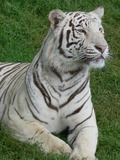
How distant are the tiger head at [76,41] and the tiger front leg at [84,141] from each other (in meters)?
0.52

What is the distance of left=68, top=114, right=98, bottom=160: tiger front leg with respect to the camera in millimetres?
4824

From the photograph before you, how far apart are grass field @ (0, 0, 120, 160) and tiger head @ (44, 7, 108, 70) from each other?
739 millimetres

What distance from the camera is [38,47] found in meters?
8.14

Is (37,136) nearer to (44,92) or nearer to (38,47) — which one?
(44,92)

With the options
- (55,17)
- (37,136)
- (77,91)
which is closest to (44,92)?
(77,91)

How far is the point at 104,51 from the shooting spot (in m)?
4.92

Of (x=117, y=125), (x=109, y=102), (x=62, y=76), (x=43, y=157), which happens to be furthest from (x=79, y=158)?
(x=109, y=102)

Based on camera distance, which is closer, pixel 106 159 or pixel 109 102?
pixel 106 159

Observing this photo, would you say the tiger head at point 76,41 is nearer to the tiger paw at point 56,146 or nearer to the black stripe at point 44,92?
the black stripe at point 44,92

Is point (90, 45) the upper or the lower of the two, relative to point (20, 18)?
upper

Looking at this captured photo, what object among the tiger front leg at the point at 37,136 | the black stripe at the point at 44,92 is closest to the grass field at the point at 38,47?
the tiger front leg at the point at 37,136

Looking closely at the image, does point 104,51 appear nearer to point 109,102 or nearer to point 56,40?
point 56,40

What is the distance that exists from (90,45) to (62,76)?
374mm

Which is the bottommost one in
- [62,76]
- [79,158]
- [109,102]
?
[109,102]
